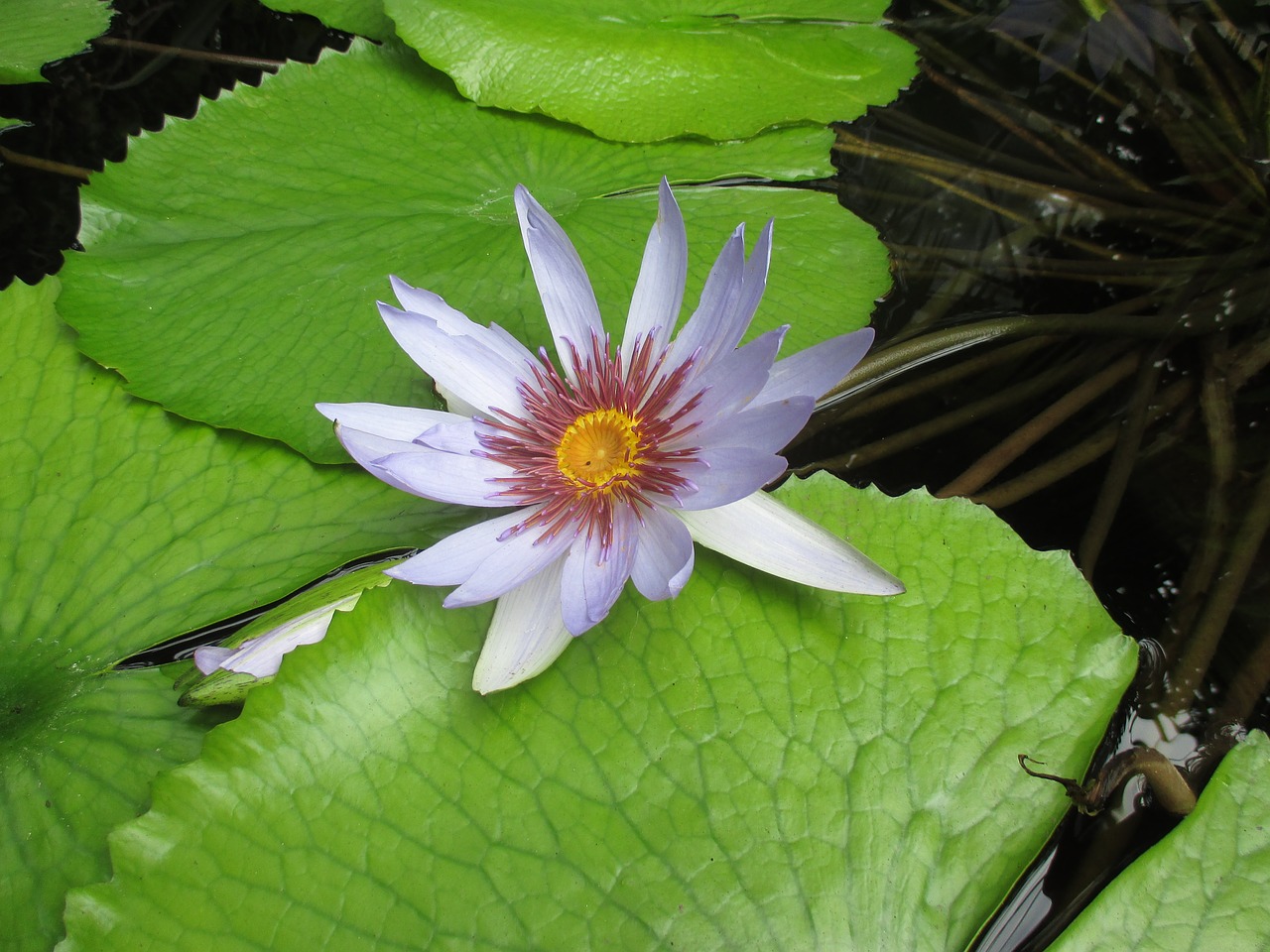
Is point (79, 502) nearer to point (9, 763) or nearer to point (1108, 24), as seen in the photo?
point (9, 763)

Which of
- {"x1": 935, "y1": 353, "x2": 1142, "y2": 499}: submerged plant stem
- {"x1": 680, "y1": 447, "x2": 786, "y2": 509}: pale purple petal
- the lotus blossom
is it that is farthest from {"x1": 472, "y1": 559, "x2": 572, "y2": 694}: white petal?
{"x1": 935, "y1": 353, "x2": 1142, "y2": 499}: submerged plant stem

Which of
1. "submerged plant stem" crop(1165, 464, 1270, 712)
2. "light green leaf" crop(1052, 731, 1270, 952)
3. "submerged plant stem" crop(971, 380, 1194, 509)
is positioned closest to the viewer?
"light green leaf" crop(1052, 731, 1270, 952)

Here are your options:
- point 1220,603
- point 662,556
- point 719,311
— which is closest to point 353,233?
point 719,311

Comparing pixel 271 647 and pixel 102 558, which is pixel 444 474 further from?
pixel 102 558

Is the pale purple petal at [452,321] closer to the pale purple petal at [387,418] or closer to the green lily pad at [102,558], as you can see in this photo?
the pale purple petal at [387,418]

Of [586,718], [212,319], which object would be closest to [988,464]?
[586,718]

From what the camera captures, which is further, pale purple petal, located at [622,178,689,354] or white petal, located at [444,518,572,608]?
pale purple petal, located at [622,178,689,354]

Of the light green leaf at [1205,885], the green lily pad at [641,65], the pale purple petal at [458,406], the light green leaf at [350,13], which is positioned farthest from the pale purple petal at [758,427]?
the light green leaf at [350,13]

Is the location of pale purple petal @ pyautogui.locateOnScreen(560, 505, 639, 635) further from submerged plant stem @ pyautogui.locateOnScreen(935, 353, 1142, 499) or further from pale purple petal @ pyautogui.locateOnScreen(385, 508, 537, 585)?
submerged plant stem @ pyautogui.locateOnScreen(935, 353, 1142, 499)
